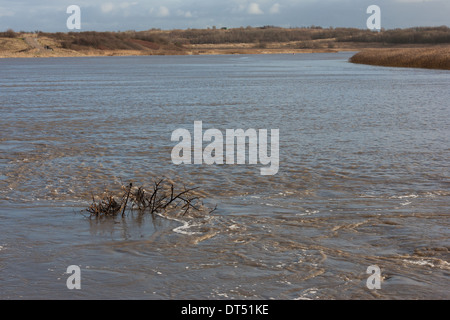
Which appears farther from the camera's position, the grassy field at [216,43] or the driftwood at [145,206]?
the grassy field at [216,43]

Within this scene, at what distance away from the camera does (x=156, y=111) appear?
20156 millimetres

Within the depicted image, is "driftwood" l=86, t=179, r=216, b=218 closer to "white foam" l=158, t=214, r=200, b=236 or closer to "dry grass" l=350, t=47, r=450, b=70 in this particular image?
"white foam" l=158, t=214, r=200, b=236

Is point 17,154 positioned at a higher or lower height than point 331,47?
lower

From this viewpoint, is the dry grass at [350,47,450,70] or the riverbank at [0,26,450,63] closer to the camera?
the dry grass at [350,47,450,70]

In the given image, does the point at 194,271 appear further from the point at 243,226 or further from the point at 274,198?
the point at 274,198

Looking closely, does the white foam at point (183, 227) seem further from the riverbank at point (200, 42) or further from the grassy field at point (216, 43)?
the riverbank at point (200, 42)

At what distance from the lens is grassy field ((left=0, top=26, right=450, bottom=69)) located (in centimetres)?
10700

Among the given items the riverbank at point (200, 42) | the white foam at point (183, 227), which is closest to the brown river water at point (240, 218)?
the white foam at point (183, 227)

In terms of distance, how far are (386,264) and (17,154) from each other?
8631 millimetres

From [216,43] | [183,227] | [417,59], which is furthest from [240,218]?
[216,43]

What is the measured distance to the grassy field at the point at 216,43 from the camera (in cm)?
10700

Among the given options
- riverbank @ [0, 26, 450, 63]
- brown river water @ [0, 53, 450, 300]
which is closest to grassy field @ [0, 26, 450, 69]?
riverbank @ [0, 26, 450, 63]

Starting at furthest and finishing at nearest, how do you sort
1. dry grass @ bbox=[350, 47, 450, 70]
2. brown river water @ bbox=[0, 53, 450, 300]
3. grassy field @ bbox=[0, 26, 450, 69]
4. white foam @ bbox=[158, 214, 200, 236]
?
1. grassy field @ bbox=[0, 26, 450, 69]
2. dry grass @ bbox=[350, 47, 450, 70]
3. white foam @ bbox=[158, 214, 200, 236]
4. brown river water @ bbox=[0, 53, 450, 300]

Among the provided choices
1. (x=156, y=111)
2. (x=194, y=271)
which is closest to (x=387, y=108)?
(x=156, y=111)
